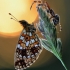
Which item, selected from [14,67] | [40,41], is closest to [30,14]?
[40,41]

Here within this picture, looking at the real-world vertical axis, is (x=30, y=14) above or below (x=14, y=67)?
above

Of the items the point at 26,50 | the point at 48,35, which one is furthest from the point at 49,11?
the point at 26,50

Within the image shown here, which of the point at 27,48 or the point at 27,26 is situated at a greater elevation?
the point at 27,26

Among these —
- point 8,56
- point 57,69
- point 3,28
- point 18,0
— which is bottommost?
point 57,69

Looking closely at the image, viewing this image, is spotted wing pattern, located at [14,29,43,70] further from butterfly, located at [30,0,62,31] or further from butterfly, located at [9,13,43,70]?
butterfly, located at [30,0,62,31]

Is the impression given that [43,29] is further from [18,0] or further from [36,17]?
[18,0]

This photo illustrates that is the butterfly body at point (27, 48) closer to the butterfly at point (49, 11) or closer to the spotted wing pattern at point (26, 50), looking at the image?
the spotted wing pattern at point (26, 50)

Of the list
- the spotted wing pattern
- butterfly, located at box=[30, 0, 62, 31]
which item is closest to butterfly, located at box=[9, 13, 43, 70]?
the spotted wing pattern

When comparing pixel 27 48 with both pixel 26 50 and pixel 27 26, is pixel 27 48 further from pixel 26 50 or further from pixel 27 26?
pixel 27 26

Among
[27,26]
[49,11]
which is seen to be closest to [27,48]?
[27,26]
